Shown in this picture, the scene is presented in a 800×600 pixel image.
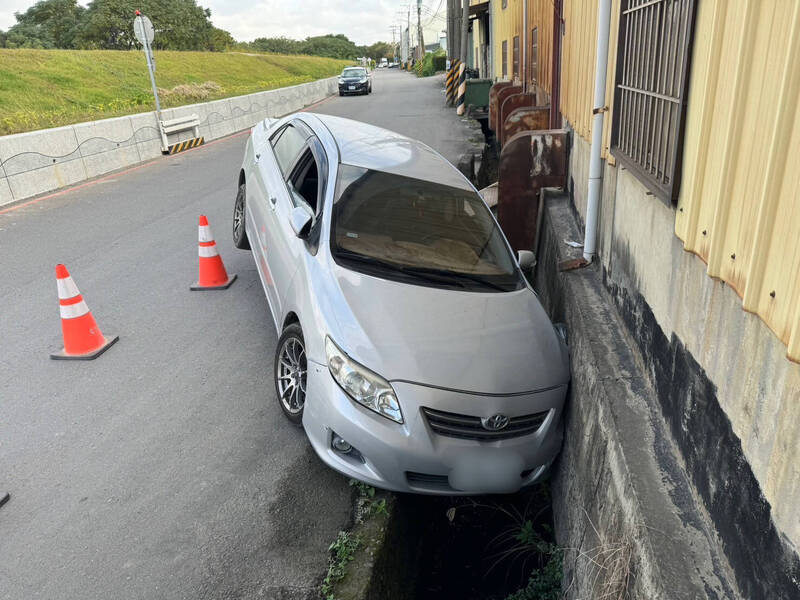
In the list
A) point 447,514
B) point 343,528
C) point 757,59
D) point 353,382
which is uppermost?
point 757,59

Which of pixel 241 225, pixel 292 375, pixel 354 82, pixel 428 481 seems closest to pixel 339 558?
pixel 428 481

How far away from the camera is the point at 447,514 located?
153 inches

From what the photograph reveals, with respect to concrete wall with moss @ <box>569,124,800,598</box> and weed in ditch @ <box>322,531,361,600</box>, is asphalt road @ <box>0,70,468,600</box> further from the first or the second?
concrete wall with moss @ <box>569,124,800,598</box>

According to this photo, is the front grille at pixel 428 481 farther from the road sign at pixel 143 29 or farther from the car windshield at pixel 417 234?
the road sign at pixel 143 29

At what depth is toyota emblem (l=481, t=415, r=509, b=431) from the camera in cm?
320

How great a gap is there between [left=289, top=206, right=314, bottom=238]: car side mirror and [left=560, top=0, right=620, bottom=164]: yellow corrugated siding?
2.21 meters

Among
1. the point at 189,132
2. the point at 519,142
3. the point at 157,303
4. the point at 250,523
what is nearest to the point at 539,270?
the point at 519,142

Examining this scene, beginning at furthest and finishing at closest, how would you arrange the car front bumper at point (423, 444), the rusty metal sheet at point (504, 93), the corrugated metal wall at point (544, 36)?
the rusty metal sheet at point (504, 93) < the corrugated metal wall at point (544, 36) < the car front bumper at point (423, 444)

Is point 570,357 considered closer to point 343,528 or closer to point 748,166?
point 343,528

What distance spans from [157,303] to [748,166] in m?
5.05

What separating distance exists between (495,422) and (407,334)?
26.2 inches

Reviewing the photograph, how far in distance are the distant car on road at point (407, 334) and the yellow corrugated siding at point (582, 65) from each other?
131 cm

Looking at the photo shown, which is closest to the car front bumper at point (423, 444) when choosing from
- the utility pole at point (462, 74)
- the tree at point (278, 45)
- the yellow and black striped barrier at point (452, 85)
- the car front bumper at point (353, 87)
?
the utility pole at point (462, 74)

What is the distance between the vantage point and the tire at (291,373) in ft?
12.4
